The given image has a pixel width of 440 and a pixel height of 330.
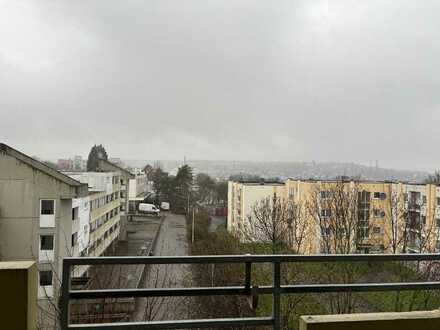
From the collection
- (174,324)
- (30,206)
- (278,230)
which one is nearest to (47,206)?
(30,206)

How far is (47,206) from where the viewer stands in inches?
614

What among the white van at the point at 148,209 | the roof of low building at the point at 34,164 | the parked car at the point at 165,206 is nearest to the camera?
the roof of low building at the point at 34,164

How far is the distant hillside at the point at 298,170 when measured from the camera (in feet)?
126

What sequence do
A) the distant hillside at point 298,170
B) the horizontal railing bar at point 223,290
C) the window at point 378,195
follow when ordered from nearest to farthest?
the horizontal railing bar at point 223,290, the window at point 378,195, the distant hillside at point 298,170

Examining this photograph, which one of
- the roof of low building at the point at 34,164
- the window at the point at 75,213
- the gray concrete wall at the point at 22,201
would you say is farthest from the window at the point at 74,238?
the roof of low building at the point at 34,164

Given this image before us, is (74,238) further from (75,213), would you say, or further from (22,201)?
(22,201)

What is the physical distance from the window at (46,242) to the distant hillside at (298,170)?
19.2m

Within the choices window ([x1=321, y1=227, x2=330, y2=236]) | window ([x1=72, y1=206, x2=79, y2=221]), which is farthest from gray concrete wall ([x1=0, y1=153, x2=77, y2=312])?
window ([x1=321, y1=227, x2=330, y2=236])

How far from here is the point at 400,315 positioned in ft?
7.39

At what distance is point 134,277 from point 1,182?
10213 millimetres

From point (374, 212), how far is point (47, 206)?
1489 centimetres

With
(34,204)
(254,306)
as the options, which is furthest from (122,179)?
(254,306)

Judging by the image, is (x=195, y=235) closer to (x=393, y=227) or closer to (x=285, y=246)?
(x=285, y=246)

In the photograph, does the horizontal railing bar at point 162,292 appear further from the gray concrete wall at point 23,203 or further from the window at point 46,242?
the window at point 46,242
